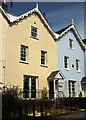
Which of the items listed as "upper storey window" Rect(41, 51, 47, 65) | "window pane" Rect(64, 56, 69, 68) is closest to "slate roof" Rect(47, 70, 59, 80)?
"upper storey window" Rect(41, 51, 47, 65)

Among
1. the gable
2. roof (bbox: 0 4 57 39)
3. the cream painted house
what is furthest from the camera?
the gable

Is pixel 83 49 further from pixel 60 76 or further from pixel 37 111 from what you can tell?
pixel 37 111

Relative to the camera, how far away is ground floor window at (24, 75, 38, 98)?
55.5 feet

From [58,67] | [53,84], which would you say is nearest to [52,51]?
[58,67]

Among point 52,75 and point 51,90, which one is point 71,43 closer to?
point 52,75

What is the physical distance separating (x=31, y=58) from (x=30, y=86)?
2758 mm

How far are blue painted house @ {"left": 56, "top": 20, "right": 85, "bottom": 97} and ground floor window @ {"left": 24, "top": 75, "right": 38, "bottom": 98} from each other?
10.2 feet

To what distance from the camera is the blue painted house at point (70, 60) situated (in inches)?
835

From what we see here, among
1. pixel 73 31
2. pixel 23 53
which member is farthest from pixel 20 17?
pixel 73 31

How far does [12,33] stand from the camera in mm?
16625

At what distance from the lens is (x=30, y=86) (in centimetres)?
1750

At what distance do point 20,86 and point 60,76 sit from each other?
4918mm

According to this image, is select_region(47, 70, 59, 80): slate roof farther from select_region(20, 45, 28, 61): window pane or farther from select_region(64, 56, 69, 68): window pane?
select_region(20, 45, 28, 61): window pane

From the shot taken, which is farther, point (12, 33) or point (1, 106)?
point (12, 33)
